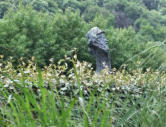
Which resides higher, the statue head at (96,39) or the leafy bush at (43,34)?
the statue head at (96,39)

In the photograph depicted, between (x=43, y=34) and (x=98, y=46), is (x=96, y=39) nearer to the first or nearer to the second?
(x=98, y=46)

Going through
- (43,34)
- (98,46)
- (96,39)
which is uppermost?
(96,39)

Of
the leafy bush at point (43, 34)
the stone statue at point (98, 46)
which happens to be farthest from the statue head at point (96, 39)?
the leafy bush at point (43, 34)

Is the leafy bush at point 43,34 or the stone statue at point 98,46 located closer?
the stone statue at point 98,46

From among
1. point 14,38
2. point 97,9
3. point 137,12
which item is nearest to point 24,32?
point 14,38

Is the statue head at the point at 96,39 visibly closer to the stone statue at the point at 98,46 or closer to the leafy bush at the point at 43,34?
the stone statue at the point at 98,46

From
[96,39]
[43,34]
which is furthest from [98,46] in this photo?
[43,34]

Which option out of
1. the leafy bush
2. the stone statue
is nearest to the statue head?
the stone statue

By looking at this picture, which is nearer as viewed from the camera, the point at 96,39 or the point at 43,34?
the point at 96,39

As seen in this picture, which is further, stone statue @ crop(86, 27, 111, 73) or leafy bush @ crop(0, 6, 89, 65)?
leafy bush @ crop(0, 6, 89, 65)

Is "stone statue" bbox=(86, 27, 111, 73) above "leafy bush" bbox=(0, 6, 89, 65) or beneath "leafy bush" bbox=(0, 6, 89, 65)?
above

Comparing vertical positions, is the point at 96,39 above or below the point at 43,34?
above

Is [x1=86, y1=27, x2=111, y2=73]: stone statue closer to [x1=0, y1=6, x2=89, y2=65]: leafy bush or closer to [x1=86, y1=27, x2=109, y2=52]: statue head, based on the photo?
[x1=86, y1=27, x2=109, y2=52]: statue head

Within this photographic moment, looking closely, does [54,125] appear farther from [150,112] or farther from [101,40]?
[101,40]
